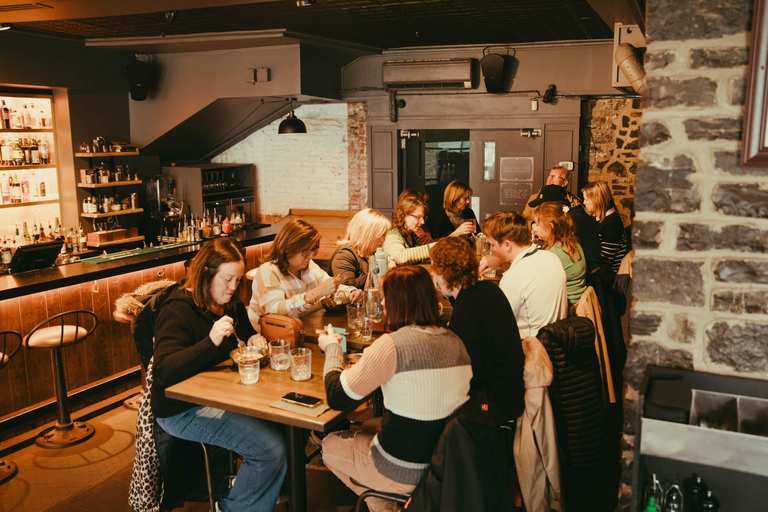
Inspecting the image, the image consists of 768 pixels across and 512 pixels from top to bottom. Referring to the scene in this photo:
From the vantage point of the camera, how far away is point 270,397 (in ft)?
8.45

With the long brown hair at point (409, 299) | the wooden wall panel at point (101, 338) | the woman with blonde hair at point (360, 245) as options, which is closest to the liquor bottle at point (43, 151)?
the wooden wall panel at point (101, 338)

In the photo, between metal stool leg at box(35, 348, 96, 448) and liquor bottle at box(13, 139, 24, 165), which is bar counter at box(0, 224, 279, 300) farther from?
liquor bottle at box(13, 139, 24, 165)

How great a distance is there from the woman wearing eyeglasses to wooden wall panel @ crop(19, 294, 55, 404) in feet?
6.00

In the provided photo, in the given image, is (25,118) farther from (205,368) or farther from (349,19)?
(205,368)

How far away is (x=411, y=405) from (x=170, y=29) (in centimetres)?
565

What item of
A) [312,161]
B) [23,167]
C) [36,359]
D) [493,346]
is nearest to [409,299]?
[493,346]

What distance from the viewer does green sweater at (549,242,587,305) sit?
14.2ft

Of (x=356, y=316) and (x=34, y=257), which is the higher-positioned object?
(x=34, y=257)

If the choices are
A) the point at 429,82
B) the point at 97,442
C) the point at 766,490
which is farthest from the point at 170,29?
the point at 766,490

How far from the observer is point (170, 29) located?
6516mm

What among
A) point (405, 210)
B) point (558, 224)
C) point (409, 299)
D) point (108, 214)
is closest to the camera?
point (409, 299)

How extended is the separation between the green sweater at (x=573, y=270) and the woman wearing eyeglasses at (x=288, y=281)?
5.03ft

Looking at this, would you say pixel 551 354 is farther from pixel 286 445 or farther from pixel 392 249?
pixel 392 249

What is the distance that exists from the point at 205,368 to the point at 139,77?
5845mm
